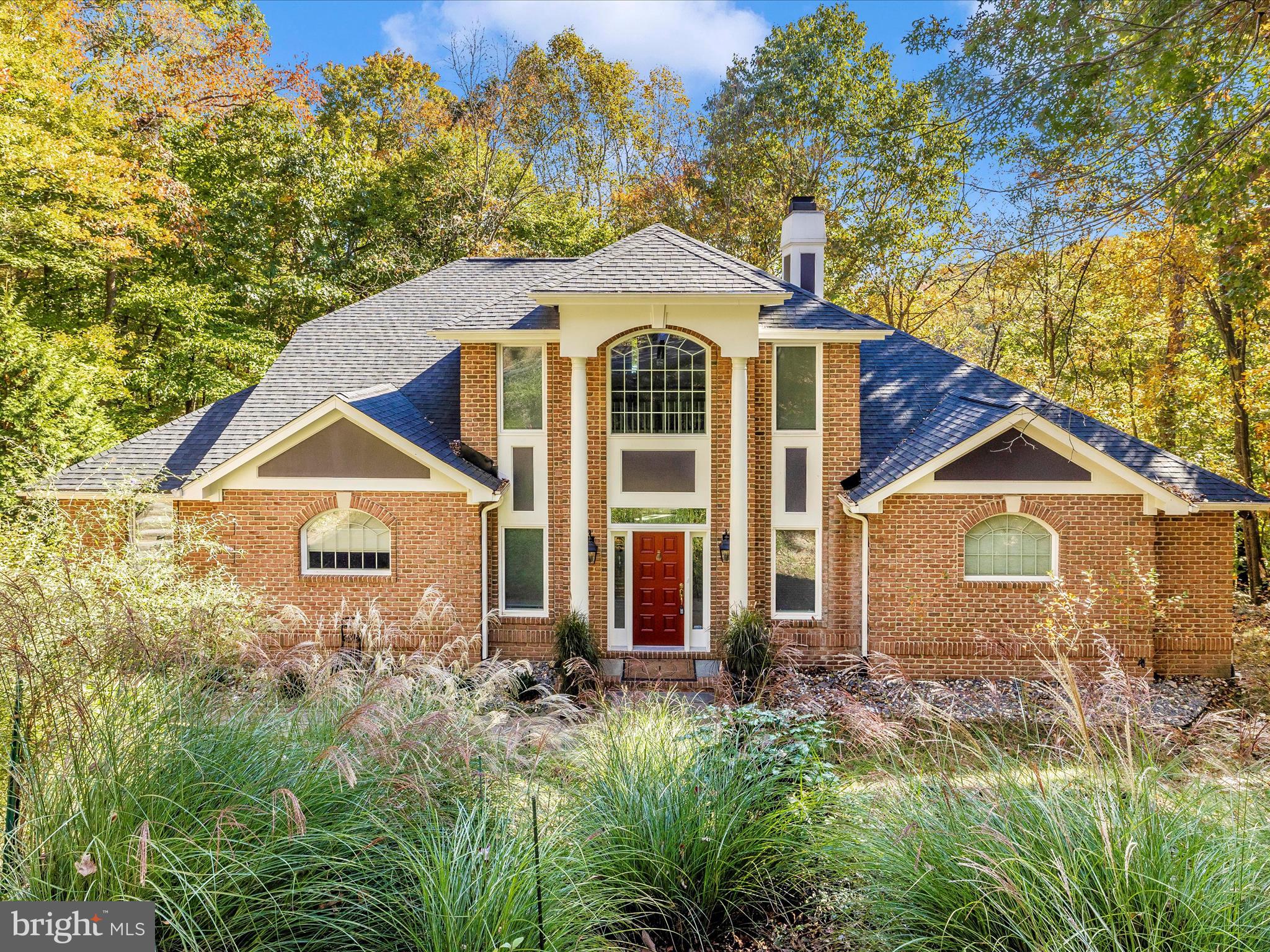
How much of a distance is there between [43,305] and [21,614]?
20.4 metres

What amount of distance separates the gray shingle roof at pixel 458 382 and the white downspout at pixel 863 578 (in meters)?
0.47

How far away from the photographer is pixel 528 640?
40.7ft

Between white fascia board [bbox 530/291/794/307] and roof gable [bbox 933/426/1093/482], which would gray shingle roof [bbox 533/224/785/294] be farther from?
roof gable [bbox 933/426/1093/482]

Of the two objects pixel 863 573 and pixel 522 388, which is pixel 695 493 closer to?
pixel 863 573

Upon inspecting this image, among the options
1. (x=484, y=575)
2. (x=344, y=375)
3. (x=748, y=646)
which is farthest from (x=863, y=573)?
(x=344, y=375)

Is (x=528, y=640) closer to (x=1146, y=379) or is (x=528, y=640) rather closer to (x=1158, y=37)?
(x=1158, y=37)

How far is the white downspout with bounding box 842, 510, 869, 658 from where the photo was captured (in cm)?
1186

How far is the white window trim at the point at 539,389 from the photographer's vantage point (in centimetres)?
1257

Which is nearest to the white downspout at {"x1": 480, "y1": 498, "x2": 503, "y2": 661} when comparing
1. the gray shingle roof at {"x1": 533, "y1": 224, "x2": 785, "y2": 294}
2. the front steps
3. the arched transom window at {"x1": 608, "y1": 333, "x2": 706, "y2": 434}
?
the front steps

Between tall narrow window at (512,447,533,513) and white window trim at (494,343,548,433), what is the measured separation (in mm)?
375

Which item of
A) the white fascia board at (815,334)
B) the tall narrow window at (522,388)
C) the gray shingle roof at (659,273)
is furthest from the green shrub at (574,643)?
the white fascia board at (815,334)

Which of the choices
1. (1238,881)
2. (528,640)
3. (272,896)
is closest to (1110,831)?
(1238,881)

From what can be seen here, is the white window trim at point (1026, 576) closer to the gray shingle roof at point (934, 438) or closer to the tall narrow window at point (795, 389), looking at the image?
the gray shingle roof at point (934, 438)

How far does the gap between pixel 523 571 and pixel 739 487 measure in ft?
14.2
